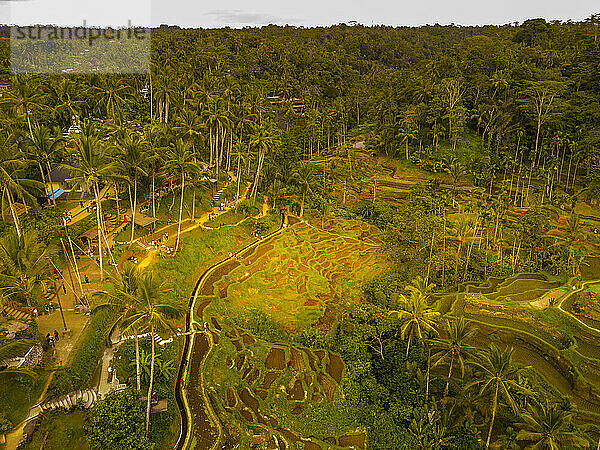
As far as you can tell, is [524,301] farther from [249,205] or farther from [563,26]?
[563,26]

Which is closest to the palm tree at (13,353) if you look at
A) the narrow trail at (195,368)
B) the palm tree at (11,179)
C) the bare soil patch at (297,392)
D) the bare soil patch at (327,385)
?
the narrow trail at (195,368)

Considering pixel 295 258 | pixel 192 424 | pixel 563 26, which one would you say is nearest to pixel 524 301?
pixel 295 258

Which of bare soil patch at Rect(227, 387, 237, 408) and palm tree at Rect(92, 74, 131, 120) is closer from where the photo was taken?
bare soil patch at Rect(227, 387, 237, 408)

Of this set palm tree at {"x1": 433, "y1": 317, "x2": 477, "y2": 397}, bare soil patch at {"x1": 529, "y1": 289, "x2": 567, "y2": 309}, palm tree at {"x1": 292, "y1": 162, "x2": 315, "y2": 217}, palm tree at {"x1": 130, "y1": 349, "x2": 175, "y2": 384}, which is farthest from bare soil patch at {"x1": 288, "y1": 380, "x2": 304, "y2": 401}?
palm tree at {"x1": 292, "y1": 162, "x2": 315, "y2": 217}

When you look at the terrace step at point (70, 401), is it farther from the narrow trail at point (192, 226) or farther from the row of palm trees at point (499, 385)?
the row of palm trees at point (499, 385)

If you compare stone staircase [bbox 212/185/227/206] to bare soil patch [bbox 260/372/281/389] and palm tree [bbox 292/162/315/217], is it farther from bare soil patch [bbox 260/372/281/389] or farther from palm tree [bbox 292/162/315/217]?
bare soil patch [bbox 260/372/281/389]

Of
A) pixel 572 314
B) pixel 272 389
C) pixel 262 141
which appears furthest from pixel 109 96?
pixel 572 314
